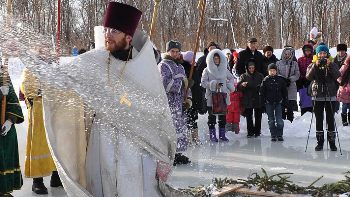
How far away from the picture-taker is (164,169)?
3102mm

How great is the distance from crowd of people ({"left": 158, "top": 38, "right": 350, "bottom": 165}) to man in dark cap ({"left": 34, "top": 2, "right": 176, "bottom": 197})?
11.9 feet

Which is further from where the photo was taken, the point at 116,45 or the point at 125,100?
the point at 116,45

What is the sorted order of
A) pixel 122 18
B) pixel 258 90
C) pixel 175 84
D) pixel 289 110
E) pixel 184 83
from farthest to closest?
pixel 289 110 < pixel 258 90 < pixel 184 83 < pixel 175 84 < pixel 122 18

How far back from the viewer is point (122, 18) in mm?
2980

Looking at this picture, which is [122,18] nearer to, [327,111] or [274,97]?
[327,111]

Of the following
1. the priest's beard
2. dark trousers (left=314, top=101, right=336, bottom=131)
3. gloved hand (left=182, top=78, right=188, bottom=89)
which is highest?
the priest's beard

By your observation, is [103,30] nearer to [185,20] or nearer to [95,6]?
[95,6]

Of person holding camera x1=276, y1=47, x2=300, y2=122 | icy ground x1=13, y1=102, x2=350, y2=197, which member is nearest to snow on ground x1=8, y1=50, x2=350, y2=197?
icy ground x1=13, y1=102, x2=350, y2=197

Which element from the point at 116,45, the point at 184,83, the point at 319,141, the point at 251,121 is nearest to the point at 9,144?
the point at 116,45

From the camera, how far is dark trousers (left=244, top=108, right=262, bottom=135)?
9.14 m

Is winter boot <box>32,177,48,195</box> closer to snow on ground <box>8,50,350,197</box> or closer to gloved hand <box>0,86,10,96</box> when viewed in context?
snow on ground <box>8,50,350,197</box>

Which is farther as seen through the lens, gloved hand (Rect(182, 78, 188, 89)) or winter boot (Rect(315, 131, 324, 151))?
winter boot (Rect(315, 131, 324, 151))

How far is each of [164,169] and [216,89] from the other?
546 cm

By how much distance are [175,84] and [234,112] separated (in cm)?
291
